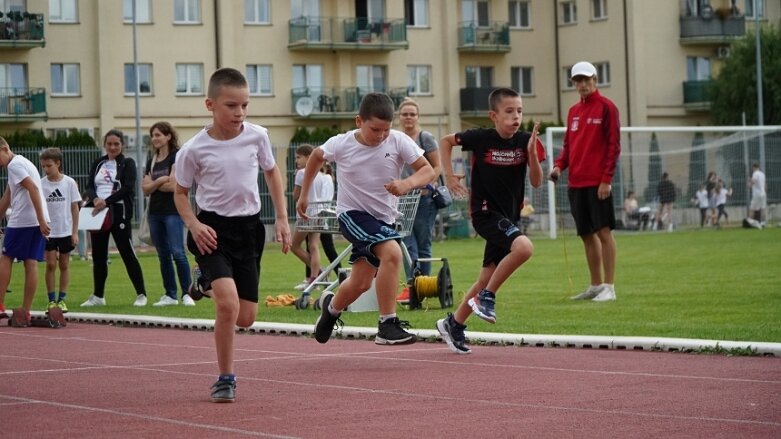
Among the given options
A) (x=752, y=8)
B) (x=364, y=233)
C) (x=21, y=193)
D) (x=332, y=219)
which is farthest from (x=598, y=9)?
(x=364, y=233)

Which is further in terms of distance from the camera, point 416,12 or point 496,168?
point 416,12

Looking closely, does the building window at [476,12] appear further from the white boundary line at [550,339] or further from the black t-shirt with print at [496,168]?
the black t-shirt with print at [496,168]

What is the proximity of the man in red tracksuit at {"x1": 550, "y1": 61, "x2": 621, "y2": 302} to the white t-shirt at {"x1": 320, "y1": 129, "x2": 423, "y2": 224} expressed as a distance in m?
5.51

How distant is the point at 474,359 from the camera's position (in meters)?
11.5

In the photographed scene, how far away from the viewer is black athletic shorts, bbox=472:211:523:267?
1210cm

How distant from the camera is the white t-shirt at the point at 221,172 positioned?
9.67 meters

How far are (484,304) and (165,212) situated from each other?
758 centimetres

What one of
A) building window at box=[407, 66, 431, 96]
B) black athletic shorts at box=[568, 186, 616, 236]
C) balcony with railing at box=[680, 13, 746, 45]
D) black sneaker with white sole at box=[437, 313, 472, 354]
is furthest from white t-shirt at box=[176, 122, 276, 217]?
balcony with railing at box=[680, 13, 746, 45]

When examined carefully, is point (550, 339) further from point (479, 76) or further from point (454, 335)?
point (479, 76)

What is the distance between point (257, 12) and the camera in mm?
68500

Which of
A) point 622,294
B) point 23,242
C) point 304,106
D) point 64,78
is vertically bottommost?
point 622,294

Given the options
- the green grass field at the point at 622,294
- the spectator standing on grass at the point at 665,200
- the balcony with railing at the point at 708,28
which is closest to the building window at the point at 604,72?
the balcony with railing at the point at 708,28

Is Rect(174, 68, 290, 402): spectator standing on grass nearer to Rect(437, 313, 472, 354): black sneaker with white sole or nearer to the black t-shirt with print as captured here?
Rect(437, 313, 472, 354): black sneaker with white sole

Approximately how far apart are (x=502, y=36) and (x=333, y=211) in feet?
194
